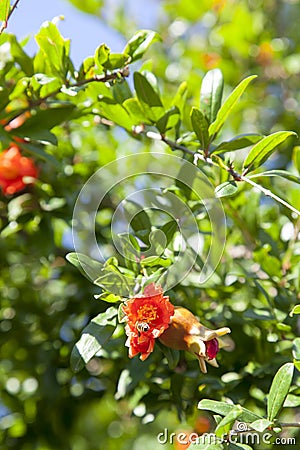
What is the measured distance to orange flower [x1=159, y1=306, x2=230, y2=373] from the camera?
694 millimetres

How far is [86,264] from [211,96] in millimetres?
282

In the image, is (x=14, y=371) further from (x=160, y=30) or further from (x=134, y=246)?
(x=160, y=30)

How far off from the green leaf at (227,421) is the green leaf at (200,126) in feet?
1.02

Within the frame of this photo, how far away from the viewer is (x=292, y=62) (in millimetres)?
1725

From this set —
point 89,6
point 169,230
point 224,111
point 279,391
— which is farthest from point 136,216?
point 89,6

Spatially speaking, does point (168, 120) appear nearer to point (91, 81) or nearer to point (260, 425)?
point (91, 81)

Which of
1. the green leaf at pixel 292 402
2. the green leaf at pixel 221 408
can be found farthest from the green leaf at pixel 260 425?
the green leaf at pixel 292 402

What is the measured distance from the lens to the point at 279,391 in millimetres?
667

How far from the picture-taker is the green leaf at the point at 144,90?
81 cm

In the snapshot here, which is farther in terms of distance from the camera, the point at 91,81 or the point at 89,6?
the point at 89,6

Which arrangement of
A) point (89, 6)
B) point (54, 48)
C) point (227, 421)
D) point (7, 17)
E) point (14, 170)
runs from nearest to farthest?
1. point (227, 421)
2. point (7, 17)
3. point (54, 48)
4. point (14, 170)
5. point (89, 6)

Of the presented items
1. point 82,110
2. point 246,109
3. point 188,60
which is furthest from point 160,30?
point 82,110

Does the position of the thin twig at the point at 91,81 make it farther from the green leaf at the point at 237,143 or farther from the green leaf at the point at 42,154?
the green leaf at the point at 237,143

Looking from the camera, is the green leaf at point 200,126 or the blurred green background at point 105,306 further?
the blurred green background at point 105,306
